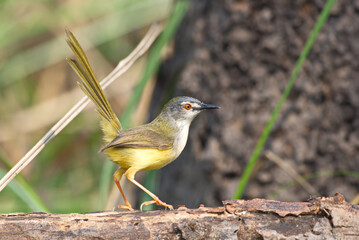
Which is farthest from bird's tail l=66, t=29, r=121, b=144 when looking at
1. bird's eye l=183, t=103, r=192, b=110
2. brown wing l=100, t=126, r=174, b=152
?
bird's eye l=183, t=103, r=192, b=110

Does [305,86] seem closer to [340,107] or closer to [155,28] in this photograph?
[340,107]

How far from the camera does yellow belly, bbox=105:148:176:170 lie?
290cm

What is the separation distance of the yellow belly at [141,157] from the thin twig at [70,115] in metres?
0.40

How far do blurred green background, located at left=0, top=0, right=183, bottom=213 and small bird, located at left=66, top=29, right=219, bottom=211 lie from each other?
8.87 ft

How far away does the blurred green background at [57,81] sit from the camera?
6.19 metres

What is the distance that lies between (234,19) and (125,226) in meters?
2.60

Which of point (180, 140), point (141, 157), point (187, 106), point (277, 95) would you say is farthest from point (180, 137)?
point (277, 95)

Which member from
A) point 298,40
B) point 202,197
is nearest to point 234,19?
point 298,40

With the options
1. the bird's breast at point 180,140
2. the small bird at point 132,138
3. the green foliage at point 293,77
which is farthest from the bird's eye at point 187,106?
the green foliage at point 293,77

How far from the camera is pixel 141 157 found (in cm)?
291

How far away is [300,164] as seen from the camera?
165 inches

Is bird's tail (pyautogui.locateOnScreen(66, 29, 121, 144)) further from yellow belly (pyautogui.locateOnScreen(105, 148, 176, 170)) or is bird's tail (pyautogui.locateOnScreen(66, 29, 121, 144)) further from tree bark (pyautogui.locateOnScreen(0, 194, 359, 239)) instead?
tree bark (pyautogui.locateOnScreen(0, 194, 359, 239))

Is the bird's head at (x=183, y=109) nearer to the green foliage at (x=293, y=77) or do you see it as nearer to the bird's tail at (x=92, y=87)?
the bird's tail at (x=92, y=87)

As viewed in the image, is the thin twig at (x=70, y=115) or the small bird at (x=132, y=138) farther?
the small bird at (x=132, y=138)
